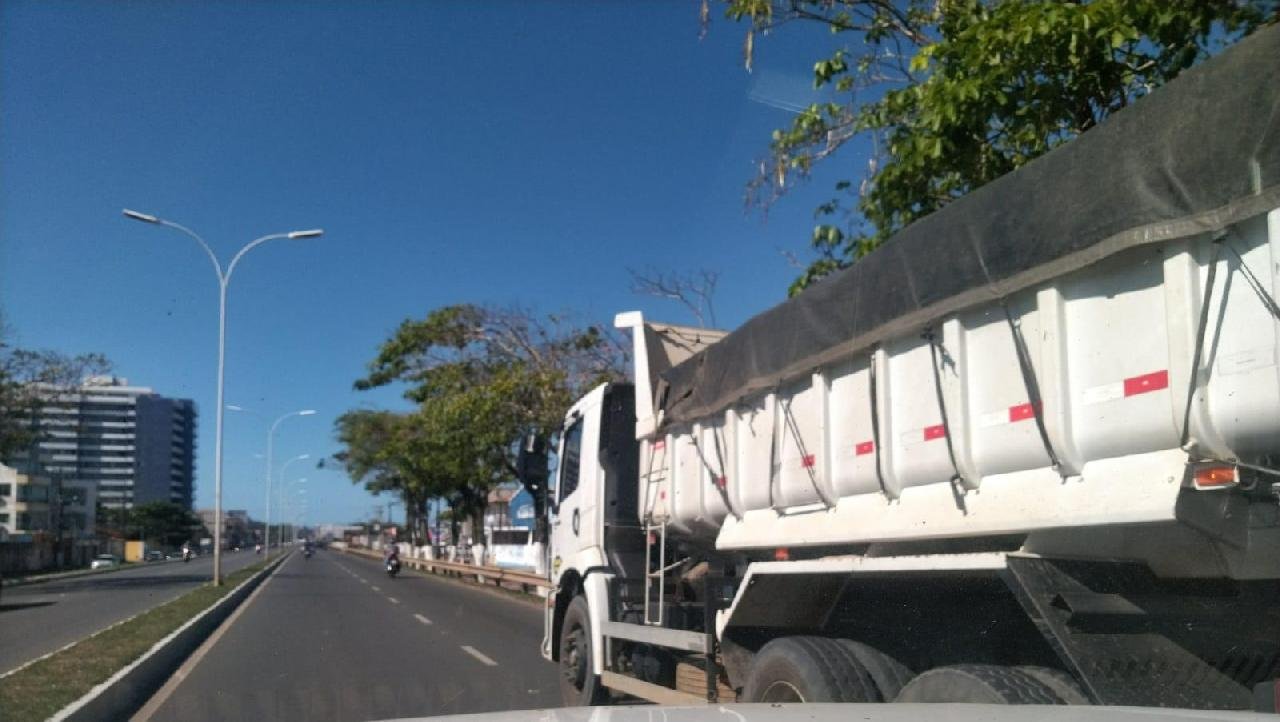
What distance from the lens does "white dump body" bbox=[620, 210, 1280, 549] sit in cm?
315

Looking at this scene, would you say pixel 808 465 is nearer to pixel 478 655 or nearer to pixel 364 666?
pixel 364 666

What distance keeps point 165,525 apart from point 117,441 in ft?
50.7

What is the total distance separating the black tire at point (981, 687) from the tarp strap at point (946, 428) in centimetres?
60

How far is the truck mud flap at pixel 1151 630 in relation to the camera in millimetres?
3648

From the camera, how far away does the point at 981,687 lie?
391 centimetres

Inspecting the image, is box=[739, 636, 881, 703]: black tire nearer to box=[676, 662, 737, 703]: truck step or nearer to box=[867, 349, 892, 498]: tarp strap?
box=[676, 662, 737, 703]: truck step

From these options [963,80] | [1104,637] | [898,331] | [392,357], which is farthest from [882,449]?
[392,357]

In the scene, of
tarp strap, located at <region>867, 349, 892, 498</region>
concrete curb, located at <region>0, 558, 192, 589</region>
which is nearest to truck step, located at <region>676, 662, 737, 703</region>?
tarp strap, located at <region>867, 349, 892, 498</region>

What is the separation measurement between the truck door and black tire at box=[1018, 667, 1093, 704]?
4.70m

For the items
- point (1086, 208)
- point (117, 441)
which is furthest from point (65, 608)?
point (117, 441)

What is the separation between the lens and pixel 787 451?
5.71 m

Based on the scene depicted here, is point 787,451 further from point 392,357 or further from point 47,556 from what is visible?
point 47,556

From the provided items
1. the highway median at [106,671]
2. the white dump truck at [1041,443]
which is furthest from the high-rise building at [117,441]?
the white dump truck at [1041,443]

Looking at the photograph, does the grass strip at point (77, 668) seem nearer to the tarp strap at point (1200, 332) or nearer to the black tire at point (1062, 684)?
the black tire at point (1062, 684)
